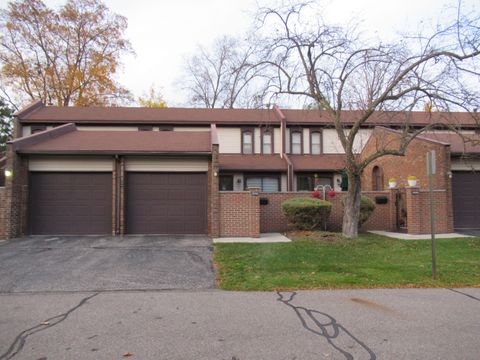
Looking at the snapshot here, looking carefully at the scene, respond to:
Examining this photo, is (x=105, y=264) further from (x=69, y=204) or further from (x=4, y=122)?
(x=4, y=122)

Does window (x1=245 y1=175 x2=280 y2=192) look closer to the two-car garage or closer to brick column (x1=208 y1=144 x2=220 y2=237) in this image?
the two-car garage

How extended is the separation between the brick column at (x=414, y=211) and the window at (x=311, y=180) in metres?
7.49

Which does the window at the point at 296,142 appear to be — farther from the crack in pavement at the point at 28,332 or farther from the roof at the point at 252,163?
the crack in pavement at the point at 28,332

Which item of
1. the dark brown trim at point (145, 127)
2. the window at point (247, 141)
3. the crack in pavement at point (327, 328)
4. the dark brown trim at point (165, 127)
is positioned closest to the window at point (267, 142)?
the window at point (247, 141)

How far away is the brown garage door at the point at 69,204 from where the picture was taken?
14.0 metres

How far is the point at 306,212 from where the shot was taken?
13.6 meters

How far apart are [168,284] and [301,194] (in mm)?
9256

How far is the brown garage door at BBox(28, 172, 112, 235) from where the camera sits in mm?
13953

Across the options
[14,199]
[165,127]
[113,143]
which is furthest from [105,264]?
[165,127]

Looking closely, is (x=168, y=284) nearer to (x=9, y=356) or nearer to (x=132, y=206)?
(x=9, y=356)

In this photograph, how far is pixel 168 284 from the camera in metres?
7.22

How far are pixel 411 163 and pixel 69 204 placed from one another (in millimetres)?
14975

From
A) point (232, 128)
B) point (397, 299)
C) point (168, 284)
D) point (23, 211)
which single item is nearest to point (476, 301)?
point (397, 299)

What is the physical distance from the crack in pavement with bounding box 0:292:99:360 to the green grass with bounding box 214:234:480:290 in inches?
113
